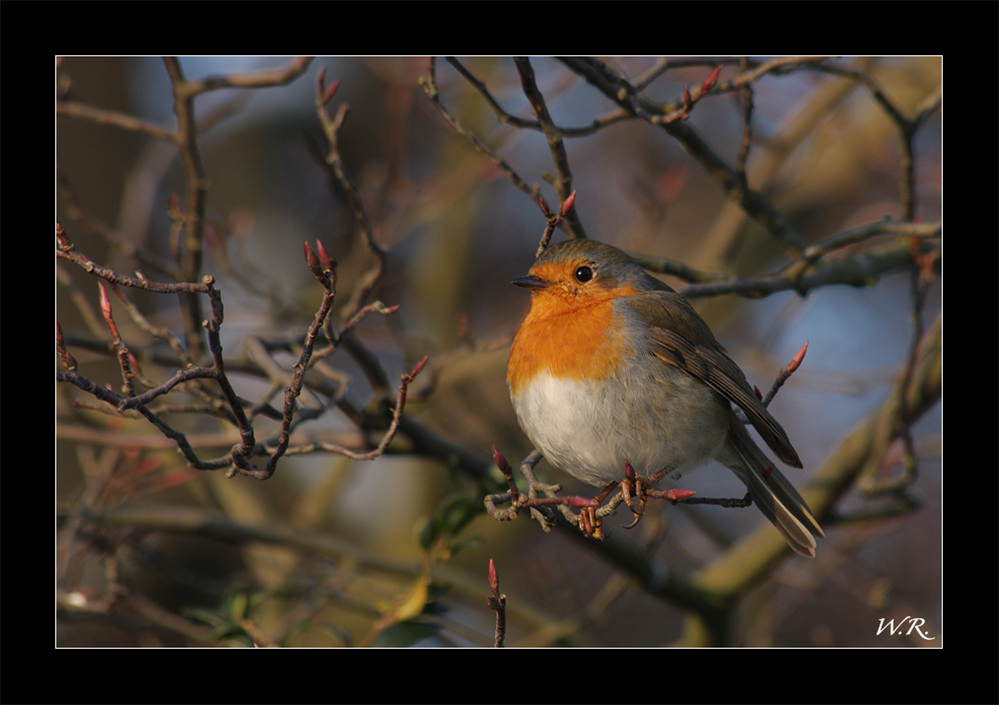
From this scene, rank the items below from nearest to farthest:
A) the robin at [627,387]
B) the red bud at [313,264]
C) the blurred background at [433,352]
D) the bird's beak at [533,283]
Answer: the red bud at [313,264]
the robin at [627,387]
the bird's beak at [533,283]
the blurred background at [433,352]

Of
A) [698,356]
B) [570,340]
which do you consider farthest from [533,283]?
[698,356]

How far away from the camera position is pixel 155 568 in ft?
13.1

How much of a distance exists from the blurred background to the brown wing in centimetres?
66

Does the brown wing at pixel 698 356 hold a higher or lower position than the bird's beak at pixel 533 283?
lower

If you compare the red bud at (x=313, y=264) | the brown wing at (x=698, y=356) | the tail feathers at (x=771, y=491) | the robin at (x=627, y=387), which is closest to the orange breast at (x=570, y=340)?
the robin at (x=627, y=387)

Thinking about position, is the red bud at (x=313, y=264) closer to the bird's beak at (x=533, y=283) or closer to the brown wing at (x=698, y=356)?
the bird's beak at (x=533, y=283)

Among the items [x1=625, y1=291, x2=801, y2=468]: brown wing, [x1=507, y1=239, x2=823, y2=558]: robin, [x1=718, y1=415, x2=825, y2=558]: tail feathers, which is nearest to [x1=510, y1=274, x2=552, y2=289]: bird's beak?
[x1=507, y1=239, x2=823, y2=558]: robin

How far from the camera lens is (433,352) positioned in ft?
14.5

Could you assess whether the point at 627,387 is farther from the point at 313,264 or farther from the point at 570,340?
the point at 313,264

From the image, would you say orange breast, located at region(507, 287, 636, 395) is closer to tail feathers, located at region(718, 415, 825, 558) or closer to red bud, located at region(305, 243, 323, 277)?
tail feathers, located at region(718, 415, 825, 558)

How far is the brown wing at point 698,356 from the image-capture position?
2.67 metres
